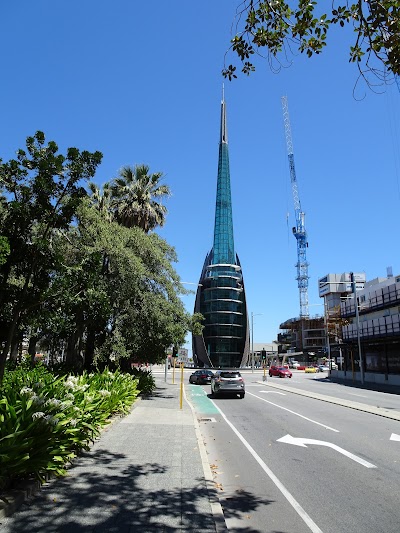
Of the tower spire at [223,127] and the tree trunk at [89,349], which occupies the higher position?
the tower spire at [223,127]

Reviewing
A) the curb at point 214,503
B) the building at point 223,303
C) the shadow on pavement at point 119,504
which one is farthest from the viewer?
the building at point 223,303

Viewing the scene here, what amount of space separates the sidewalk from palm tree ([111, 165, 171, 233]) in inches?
702

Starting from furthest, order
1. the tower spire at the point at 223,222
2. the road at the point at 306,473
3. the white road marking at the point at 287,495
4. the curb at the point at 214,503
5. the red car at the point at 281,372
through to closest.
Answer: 1. the tower spire at the point at 223,222
2. the red car at the point at 281,372
3. the road at the point at 306,473
4. the white road marking at the point at 287,495
5. the curb at the point at 214,503

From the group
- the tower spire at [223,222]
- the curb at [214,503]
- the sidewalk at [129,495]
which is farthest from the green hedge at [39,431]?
the tower spire at [223,222]

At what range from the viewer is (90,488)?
5.93 meters

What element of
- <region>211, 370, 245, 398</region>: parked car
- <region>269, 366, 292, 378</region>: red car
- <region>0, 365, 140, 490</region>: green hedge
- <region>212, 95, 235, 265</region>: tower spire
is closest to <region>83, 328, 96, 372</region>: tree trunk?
<region>211, 370, 245, 398</region>: parked car

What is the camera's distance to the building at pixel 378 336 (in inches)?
1486

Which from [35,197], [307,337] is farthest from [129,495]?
[307,337]

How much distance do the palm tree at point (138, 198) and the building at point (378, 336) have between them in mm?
20370

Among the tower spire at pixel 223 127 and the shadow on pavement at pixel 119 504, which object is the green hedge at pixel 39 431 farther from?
the tower spire at pixel 223 127

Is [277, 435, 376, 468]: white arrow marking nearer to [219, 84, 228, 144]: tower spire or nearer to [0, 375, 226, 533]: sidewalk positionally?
[0, 375, 226, 533]: sidewalk

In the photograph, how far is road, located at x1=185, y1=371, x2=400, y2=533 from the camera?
522 centimetres

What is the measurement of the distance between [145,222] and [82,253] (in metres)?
9.68

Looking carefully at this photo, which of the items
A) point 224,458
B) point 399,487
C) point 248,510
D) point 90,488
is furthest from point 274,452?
point 90,488
